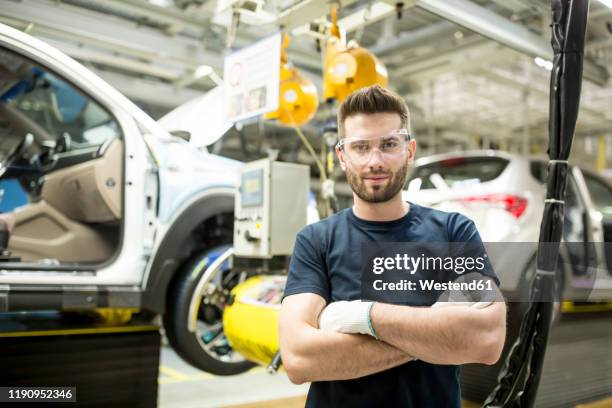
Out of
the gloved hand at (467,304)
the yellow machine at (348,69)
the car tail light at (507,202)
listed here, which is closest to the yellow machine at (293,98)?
the yellow machine at (348,69)

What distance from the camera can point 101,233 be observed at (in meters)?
3.41

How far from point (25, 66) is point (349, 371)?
2.62 m

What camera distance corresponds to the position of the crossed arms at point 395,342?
1.28 metres

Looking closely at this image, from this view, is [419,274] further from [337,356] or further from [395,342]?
[337,356]

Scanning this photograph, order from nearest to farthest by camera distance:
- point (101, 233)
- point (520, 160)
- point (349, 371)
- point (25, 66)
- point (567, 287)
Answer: point (349, 371)
point (567, 287)
point (25, 66)
point (101, 233)
point (520, 160)

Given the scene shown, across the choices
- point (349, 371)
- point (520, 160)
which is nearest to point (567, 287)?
point (349, 371)

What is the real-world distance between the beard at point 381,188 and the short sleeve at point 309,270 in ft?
0.68

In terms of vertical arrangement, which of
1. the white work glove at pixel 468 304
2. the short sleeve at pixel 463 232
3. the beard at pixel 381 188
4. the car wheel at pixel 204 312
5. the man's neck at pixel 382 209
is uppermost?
the beard at pixel 381 188

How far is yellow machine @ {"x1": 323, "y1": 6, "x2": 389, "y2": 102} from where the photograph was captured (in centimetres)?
339

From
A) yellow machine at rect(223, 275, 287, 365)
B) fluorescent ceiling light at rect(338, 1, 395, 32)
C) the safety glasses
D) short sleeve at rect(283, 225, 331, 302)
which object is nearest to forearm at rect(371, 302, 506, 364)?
short sleeve at rect(283, 225, 331, 302)

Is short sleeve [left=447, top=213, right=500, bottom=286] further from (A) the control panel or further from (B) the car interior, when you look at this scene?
(B) the car interior

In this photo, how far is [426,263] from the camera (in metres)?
1.36

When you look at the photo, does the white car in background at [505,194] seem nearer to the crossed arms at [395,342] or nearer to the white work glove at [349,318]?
the crossed arms at [395,342]

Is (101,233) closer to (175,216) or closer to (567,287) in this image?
(175,216)
